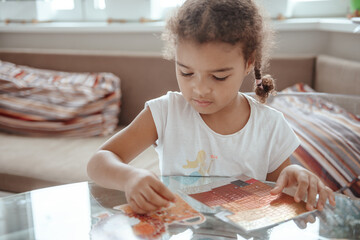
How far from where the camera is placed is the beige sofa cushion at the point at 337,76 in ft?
5.37

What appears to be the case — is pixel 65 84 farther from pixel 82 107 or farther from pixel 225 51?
pixel 225 51

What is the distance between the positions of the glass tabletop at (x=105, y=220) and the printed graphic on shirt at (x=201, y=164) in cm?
14

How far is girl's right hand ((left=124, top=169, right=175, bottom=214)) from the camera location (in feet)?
2.45

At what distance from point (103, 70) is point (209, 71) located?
145 centimetres

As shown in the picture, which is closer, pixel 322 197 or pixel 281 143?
pixel 322 197

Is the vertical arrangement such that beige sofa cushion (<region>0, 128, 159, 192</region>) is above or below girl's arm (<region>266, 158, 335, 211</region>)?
below

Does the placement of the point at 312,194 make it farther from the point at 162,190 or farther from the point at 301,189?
the point at 162,190

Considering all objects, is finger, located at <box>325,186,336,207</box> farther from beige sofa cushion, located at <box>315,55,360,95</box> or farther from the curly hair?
beige sofa cushion, located at <box>315,55,360,95</box>

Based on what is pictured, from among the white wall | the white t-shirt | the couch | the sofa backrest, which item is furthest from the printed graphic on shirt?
the white wall

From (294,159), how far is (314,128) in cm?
16

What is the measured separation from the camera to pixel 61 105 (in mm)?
2043

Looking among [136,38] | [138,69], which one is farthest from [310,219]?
[136,38]

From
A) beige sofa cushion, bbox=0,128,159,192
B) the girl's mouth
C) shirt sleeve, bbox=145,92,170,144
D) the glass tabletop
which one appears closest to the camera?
the glass tabletop

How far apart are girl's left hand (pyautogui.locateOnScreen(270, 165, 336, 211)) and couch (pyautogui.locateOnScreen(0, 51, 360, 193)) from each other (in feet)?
2.56
